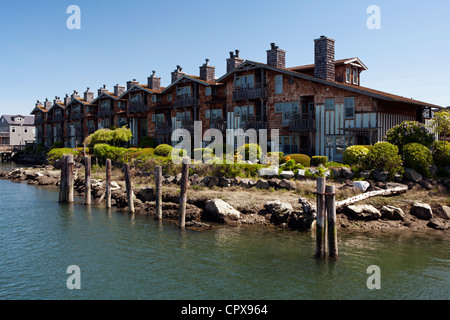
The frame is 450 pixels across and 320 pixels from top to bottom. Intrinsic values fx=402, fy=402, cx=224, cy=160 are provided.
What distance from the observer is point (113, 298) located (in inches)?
546

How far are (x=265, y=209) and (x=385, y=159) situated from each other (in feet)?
29.3

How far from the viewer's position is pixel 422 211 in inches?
892

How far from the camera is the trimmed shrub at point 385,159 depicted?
86.6 ft

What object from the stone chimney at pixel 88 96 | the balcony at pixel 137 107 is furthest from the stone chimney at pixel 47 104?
the balcony at pixel 137 107

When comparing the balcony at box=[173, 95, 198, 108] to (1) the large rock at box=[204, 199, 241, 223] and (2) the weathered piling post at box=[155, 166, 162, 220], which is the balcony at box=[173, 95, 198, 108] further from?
(1) the large rock at box=[204, 199, 241, 223]

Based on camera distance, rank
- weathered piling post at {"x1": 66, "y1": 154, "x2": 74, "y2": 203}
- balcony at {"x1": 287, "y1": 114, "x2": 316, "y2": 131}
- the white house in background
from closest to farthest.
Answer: weathered piling post at {"x1": 66, "y1": 154, "x2": 74, "y2": 203} → balcony at {"x1": 287, "y1": 114, "x2": 316, "y2": 131} → the white house in background

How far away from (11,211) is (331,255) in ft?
72.7

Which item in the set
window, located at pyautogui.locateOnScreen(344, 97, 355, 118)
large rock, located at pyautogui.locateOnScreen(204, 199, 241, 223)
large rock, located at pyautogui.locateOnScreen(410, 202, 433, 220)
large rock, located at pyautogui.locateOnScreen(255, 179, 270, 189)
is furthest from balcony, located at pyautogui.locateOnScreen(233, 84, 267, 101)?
large rock, located at pyautogui.locateOnScreen(410, 202, 433, 220)

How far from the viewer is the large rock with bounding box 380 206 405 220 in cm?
2250

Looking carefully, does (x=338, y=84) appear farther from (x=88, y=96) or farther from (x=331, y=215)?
(x=88, y=96)

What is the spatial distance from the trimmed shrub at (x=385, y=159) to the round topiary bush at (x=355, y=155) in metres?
0.78

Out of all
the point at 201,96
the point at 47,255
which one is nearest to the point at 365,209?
the point at 47,255

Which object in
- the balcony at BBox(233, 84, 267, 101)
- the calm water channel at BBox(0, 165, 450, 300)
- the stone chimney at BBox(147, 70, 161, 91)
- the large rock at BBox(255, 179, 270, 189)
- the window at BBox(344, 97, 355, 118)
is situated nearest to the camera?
the calm water channel at BBox(0, 165, 450, 300)

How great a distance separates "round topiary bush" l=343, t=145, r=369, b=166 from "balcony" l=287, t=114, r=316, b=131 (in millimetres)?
7487
